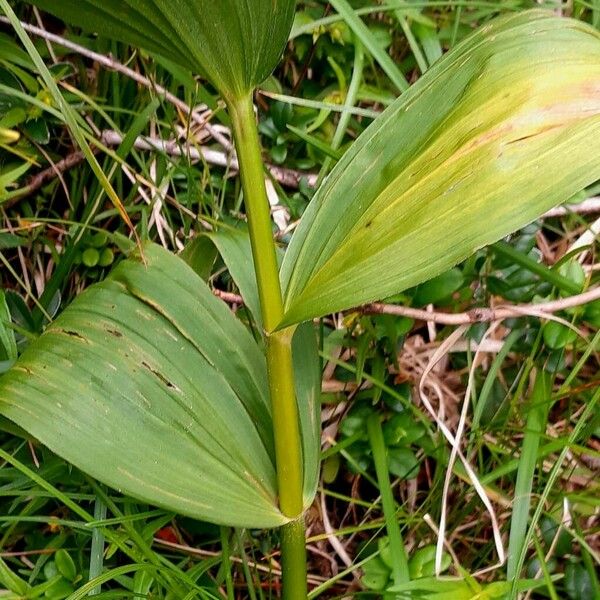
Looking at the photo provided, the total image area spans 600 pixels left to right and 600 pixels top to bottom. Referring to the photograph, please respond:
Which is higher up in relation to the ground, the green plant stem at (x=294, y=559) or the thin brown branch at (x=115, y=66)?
the thin brown branch at (x=115, y=66)

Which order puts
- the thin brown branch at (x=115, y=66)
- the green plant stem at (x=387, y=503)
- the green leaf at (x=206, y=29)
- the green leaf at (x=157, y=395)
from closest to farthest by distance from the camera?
1. the green leaf at (x=206, y=29)
2. the green leaf at (x=157, y=395)
3. the green plant stem at (x=387, y=503)
4. the thin brown branch at (x=115, y=66)

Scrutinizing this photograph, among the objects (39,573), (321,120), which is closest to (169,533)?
(39,573)

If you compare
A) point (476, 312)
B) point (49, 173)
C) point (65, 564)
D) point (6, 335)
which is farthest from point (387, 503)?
point (49, 173)

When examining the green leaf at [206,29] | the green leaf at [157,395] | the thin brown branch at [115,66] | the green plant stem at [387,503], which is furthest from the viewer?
the thin brown branch at [115,66]

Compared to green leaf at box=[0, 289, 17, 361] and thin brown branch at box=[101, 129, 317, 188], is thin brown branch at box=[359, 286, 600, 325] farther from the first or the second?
green leaf at box=[0, 289, 17, 361]

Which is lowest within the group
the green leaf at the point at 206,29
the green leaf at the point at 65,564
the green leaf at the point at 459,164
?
the green leaf at the point at 65,564

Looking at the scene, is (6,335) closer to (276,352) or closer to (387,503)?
(276,352)

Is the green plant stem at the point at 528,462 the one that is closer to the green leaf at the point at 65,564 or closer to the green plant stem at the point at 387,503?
the green plant stem at the point at 387,503

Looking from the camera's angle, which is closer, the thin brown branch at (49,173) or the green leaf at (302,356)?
the green leaf at (302,356)

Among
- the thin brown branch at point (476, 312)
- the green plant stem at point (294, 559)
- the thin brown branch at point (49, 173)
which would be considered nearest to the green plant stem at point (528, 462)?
the thin brown branch at point (476, 312)
